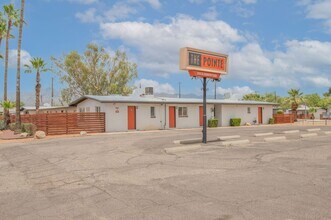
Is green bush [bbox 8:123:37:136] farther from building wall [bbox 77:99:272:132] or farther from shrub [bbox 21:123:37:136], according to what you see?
building wall [bbox 77:99:272:132]

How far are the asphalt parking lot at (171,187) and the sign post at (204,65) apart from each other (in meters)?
6.06

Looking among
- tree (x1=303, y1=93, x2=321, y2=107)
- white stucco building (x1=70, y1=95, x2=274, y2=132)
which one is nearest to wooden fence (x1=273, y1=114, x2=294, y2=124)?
white stucco building (x1=70, y1=95, x2=274, y2=132)

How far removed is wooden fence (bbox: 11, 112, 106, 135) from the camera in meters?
29.1

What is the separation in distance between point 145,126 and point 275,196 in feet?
89.4

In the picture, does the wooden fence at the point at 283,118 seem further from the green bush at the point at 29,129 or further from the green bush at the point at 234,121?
the green bush at the point at 29,129

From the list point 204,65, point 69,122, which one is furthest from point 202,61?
point 69,122

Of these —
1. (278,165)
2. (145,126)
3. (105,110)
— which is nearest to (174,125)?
(145,126)

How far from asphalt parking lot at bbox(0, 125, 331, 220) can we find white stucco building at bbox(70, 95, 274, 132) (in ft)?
59.7

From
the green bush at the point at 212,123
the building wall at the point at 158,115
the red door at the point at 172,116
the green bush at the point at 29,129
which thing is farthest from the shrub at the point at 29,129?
the green bush at the point at 212,123

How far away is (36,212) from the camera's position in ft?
21.2

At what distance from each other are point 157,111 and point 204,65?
657 inches

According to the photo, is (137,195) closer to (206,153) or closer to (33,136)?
(206,153)

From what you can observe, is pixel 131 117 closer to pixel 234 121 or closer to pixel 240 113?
pixel 234 121

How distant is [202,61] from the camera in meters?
18.8
